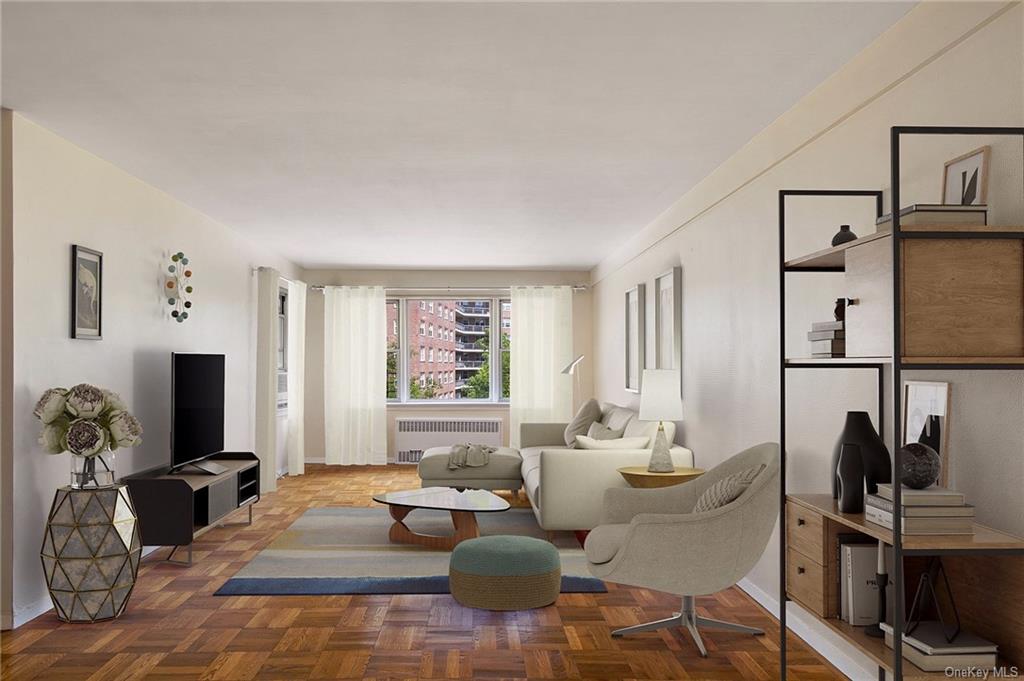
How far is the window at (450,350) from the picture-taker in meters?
10.7

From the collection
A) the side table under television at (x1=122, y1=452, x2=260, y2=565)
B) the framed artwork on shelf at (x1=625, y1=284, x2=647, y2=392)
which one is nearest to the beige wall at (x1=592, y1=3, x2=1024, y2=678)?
the framed artwork on shelf at (x1=625, y1=284, x2=647, y2=392)

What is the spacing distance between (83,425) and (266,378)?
13.1 feet

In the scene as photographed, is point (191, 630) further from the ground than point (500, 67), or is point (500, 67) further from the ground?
point (500, 67)

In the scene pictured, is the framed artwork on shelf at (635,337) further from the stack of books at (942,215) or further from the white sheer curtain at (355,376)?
the stack of books at (942,215)

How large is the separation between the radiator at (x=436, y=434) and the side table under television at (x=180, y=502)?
14.2 ft

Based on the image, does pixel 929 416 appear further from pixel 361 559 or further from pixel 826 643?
pixel 361 559

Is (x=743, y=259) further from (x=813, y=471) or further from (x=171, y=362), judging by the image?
(x=171, y=362)

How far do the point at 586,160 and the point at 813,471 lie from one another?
2232 millimetres

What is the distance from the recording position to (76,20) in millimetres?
2918

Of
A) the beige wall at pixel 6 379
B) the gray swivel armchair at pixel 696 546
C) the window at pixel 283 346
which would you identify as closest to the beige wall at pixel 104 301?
the beige wall at pixel 6 379

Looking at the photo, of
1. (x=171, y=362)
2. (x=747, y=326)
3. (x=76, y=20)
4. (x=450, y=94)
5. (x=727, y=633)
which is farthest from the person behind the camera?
(x=171, y=362)

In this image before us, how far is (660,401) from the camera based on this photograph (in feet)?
17.7

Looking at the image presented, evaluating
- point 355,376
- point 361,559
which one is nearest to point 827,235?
point 361,559

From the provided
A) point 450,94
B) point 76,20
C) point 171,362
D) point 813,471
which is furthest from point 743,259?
point 171,362
